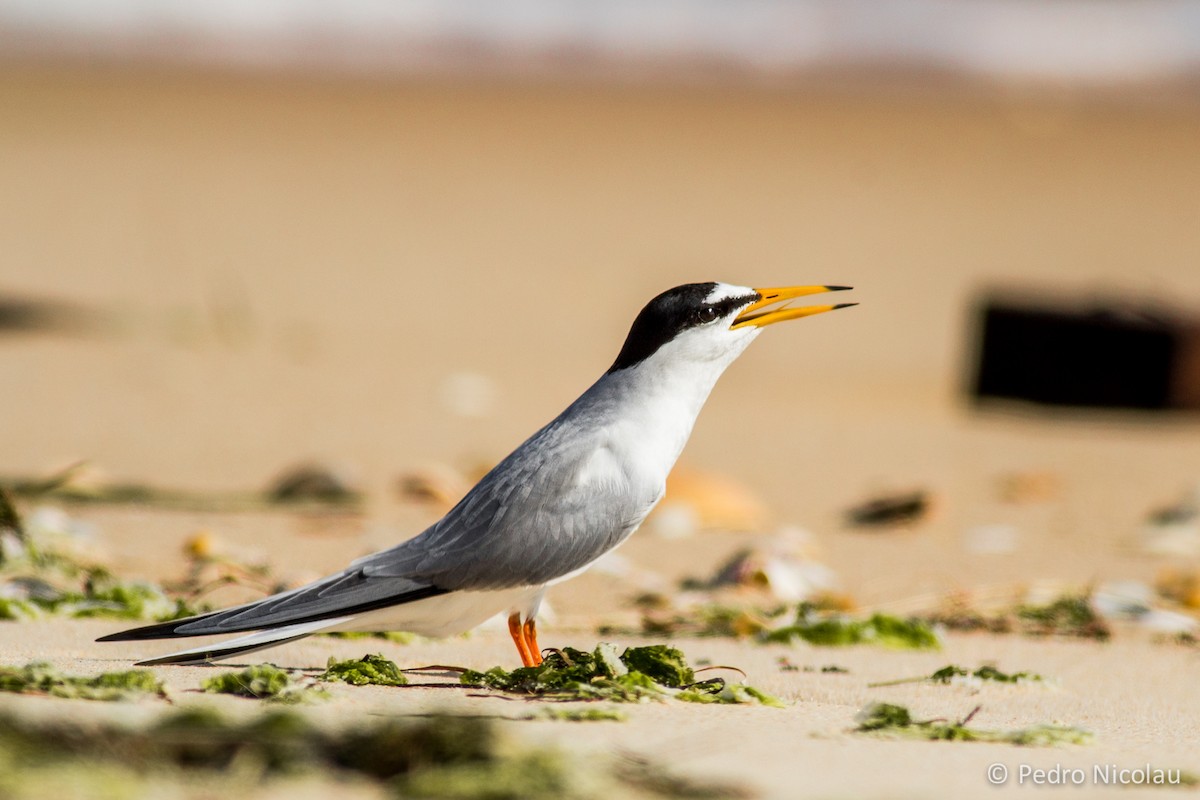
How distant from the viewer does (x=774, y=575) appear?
16.2 feet

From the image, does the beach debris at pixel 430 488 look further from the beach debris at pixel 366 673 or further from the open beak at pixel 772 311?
the beach debris at pixel 366 673

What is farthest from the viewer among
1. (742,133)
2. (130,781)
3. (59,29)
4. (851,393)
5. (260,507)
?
(59,29)

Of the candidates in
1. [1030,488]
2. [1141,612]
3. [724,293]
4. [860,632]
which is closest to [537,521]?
[724,293]

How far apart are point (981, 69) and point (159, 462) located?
17.9 meters

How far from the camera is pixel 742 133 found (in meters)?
17.4

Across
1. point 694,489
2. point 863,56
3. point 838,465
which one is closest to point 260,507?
point 694,489

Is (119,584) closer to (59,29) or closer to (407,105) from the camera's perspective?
(407,105)

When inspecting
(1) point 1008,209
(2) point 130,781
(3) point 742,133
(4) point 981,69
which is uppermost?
(4) point 981,69

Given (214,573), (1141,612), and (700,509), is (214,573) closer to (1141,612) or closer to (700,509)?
(700,509)

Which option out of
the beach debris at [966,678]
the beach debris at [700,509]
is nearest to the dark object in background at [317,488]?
→ the beach debris at [700,509]

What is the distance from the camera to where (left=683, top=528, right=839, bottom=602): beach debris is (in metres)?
4.93

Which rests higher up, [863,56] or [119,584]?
[863,56]

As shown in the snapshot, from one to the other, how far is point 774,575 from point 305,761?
272cm

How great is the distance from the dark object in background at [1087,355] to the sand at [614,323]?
210 millimetres
